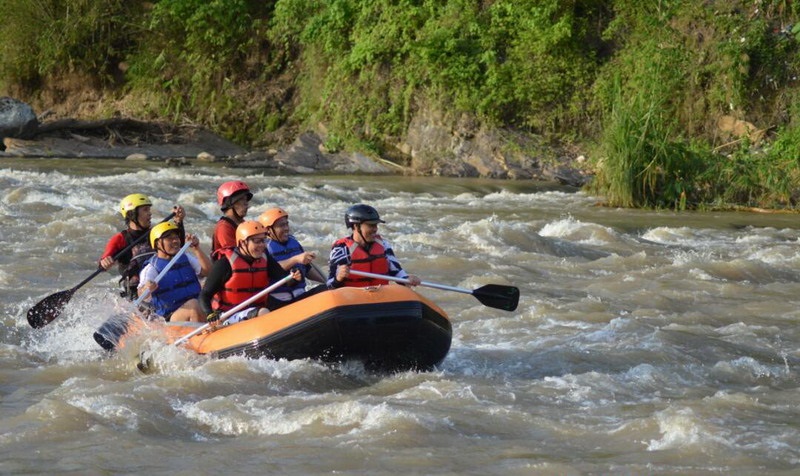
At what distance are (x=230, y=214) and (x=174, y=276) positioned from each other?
580 mm

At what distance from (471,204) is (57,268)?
6.69 meters

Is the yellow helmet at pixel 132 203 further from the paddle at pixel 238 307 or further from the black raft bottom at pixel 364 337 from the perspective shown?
the black raft bottom at pixel 364 337

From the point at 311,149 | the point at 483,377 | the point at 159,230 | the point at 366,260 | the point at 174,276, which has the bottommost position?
the point at 311,149

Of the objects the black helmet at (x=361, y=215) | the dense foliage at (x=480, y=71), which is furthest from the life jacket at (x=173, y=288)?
the dense foliage at (x=480, y=71)

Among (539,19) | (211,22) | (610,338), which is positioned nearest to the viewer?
(610,338)

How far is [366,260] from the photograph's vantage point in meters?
7.17

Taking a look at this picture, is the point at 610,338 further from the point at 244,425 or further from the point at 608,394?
the point at 244,425

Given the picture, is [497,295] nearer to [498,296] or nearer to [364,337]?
[498,296]

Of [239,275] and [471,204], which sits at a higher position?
[239,275]

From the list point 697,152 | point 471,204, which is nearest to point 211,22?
point 471,204

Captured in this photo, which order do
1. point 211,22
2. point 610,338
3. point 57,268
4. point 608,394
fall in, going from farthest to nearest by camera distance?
1. point 211,22
2. point 57,268
3. point 610,338
4. point 608,394

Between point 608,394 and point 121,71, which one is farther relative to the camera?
point 121,71

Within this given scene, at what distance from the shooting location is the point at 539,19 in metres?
19.9

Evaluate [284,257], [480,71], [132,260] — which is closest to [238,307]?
[284,257]
